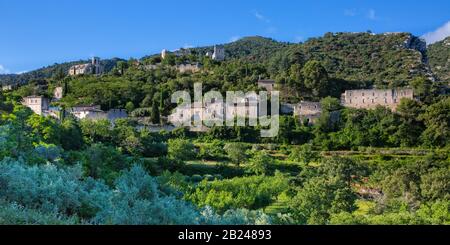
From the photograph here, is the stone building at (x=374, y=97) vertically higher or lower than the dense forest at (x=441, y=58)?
lower

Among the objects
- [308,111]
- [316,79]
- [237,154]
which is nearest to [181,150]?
[237,154]

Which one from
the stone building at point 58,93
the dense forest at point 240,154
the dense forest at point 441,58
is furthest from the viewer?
the dense forest at point 441,58

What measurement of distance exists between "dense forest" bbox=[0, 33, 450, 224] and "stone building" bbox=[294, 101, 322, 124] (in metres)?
0.69

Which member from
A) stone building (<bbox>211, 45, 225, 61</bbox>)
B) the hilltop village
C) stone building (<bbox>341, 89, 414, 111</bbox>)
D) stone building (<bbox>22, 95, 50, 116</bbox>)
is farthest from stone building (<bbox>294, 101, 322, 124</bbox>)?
stone building (<bbox>211, 45, 225, 61</bbox>)

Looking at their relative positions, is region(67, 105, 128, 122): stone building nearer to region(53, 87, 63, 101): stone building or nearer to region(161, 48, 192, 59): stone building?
region(53, 87, 63, 101): stone building

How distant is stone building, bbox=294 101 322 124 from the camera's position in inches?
1407

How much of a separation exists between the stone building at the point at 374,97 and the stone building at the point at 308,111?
3.37 metres

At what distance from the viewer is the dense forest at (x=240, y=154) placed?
5.86 meters

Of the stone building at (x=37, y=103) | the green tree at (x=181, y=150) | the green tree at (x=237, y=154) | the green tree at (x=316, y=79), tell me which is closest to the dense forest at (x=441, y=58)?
the green tree at (x=316, y=79)

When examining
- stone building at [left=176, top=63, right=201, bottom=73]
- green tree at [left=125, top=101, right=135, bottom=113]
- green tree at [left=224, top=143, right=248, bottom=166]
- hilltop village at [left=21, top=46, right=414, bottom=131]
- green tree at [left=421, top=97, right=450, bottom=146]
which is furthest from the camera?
stone building at [left=176, top=63, right=201, bottom=73]

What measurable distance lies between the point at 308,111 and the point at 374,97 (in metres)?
5.43

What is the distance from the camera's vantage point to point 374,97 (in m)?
38.9

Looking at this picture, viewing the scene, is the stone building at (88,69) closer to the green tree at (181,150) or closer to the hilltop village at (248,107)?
the hilltop village at (248,107)
